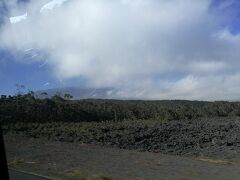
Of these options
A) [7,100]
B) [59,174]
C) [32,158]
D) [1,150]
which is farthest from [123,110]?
[1,150]

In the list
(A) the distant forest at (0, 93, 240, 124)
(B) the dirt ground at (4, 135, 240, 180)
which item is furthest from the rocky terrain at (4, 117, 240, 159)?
(A) the distant forest at (0, 93, 240, 124)

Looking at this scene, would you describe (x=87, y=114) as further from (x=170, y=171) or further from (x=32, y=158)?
(x=170, y=171)

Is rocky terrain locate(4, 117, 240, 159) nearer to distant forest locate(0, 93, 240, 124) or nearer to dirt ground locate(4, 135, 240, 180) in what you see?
dirt ground locate(4, 135, 240, 180)

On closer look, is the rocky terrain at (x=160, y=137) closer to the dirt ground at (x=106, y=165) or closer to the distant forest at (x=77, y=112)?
the dirt ground at (x=106, y=165)

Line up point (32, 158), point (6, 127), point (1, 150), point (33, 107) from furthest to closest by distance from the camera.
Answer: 1. point (33, 107)
2. point (6, 127)
3. point (32, 158)
4. point (1, 150)

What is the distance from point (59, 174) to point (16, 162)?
12.0 feet

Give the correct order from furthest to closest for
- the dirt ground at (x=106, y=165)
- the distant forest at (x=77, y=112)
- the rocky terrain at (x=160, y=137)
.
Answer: the distant forest at (x=77, y=112) → the rocky terrain at (x=160, y=137) → the dirt ground at (x=106, y=165)

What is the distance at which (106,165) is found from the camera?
2045cm

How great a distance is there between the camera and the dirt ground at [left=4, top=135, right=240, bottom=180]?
58.4 feet

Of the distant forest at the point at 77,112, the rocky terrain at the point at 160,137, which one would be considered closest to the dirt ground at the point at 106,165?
the rocky terrain at the point at 160,137

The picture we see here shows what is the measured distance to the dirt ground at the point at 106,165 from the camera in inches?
701

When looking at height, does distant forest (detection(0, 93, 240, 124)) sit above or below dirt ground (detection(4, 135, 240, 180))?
above

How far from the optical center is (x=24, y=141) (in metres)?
31.1

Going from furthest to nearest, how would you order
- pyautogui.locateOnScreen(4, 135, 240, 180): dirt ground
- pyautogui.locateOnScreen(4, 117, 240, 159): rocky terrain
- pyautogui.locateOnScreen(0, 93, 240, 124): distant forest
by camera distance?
pyautogui.locateOnScreen(0, 93, 240, 124): distant forest, pyautogui.locateOnScreen(4, 117, 240, 159): rocky terrain, pyautogui.locateOnScreen(4, 135, 240, 180): dirt ground
